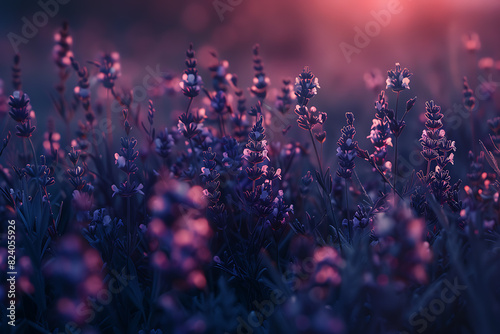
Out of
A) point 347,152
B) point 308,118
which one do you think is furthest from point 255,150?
point 347,152

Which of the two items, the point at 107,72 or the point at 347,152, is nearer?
the point at 347,152

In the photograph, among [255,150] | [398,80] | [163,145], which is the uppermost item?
[398,80]

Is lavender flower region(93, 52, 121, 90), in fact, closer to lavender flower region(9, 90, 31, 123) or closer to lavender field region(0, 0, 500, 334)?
lavender field region(0, 0, 500, 334)

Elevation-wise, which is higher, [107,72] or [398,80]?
[398,80]

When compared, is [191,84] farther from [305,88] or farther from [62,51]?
[62,51]

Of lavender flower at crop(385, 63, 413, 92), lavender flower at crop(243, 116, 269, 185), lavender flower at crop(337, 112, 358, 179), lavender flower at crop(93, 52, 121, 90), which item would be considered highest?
lavender flower at crop(385, 63, 413, 92)

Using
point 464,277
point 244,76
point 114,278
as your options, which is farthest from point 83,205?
point 244,76

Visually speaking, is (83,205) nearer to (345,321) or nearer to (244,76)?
(345,321)

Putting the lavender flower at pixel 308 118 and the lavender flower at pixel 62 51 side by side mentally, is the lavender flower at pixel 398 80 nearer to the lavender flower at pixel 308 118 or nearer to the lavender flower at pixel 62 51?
the lavender flower at pixel 308 118

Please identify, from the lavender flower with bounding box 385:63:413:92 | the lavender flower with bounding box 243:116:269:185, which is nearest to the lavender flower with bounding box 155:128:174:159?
the lavender flower with bounding box 243:116:269:185

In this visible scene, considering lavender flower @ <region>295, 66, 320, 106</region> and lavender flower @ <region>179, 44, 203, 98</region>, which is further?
lavender flower @ <region>179, 44, 203, 98</region>

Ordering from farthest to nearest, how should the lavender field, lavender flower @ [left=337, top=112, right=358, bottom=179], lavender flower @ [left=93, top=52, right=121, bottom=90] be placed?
lavender flower @ [left=93, top=52, right=121, bottom=90] → lavender flower @ [left=337, top=112, right=358, bottom=179] → the lavender field
